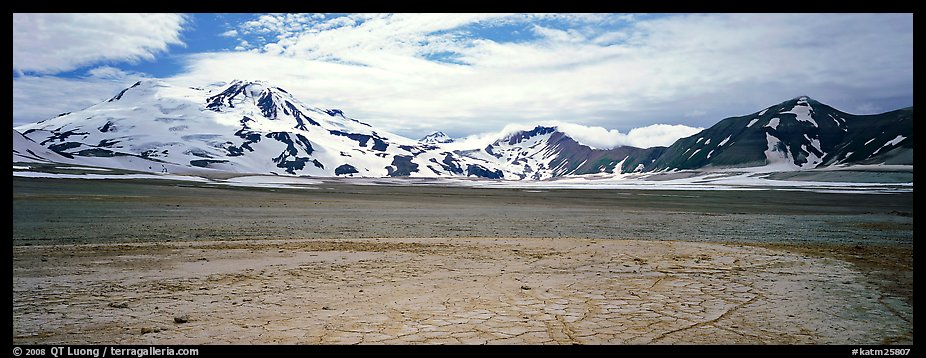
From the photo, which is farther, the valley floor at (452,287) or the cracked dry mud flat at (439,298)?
the valley floor at (452,287)

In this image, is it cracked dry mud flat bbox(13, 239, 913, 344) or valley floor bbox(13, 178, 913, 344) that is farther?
valley floor bbox(13, 178, 913, 344)

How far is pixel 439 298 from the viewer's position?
32.1ft

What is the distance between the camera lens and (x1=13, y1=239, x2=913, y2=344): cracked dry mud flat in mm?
7539

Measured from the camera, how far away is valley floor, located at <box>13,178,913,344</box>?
765 cm

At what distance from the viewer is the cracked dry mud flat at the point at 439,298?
297 inches

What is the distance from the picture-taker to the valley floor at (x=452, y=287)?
765 cm

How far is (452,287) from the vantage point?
10859 millimetres

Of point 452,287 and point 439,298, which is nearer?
point 439,298

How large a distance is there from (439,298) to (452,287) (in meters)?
1.09

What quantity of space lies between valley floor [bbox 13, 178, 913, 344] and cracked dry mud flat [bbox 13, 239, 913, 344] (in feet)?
0.13

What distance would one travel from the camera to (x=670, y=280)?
38.3ft

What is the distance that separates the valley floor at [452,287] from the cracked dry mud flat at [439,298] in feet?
Result: 0.13
